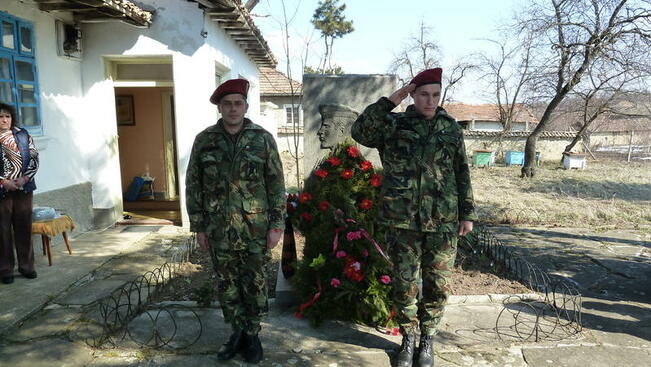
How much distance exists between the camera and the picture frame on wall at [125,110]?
9.18 metres

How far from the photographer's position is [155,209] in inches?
334

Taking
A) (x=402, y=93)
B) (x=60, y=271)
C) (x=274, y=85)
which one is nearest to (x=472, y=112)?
(x=274, y=85)

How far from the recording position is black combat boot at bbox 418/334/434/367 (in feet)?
9.21

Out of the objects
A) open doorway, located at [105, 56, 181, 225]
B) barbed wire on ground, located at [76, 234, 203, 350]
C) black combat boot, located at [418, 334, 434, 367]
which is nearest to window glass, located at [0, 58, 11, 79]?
barbed wire on ground, located at [76, 234, 203, 350]

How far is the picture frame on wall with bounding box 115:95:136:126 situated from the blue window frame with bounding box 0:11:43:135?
11.8ft

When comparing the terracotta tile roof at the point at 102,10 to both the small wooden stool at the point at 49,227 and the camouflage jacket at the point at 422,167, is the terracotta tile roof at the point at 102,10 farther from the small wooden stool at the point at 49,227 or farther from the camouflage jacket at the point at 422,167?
the camouflage jacket at the point at 422,167

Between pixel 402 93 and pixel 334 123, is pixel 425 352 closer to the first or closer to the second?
pixel 402 93

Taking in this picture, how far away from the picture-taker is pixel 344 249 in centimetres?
348

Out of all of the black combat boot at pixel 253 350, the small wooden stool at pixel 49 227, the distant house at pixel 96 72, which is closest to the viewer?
the black combat boot at pixel 253 350

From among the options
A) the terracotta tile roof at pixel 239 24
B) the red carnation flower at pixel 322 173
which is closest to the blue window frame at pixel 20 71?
the terracotta tile roof at pixel 239 24

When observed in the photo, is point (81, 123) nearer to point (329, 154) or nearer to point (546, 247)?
point (329, 154)

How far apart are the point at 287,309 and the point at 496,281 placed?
2262 millimetres

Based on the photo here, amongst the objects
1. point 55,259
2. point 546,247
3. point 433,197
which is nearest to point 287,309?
point 433,197

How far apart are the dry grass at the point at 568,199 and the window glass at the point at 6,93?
7.18m
